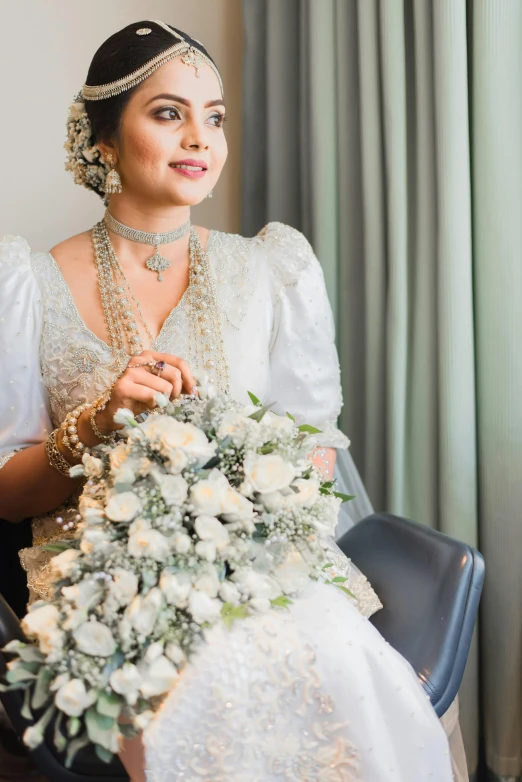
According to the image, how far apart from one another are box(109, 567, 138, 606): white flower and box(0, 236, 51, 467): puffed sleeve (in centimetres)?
56

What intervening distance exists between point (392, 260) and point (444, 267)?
0.17 metres

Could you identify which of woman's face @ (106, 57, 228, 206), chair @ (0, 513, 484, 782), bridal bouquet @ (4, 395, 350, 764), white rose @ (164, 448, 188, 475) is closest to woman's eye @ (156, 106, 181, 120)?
woman's face @ (106, 57, 228, 206)

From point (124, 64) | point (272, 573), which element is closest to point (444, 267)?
point (124, 64)

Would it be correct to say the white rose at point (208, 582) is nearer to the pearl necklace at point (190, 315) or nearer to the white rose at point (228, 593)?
the white rose at point (228, 593)

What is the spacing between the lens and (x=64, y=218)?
77.6 inches

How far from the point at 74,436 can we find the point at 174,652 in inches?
17.7

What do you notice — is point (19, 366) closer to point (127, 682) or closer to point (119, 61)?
point (119, 61)

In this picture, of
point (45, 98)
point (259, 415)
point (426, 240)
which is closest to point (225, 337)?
point (259, 415)

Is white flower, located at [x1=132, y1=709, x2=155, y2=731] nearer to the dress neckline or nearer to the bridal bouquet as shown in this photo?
the bridal bouquet

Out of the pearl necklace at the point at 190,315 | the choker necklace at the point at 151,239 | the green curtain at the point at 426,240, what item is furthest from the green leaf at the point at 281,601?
the green curtain at the point at 426,240

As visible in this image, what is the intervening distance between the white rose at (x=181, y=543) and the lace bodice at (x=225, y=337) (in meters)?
0.51

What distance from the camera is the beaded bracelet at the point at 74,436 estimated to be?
1216 millimetres

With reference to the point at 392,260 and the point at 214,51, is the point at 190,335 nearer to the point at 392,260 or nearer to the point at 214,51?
the point at 392,260

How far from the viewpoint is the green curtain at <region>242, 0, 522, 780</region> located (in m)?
1.60
